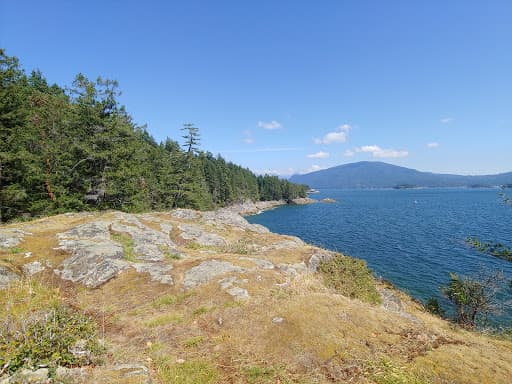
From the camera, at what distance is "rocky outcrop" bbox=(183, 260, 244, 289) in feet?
38.5

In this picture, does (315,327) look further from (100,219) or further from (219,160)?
(219,160)

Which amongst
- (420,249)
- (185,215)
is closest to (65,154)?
(185,215)

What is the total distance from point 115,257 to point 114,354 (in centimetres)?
Answer: 767

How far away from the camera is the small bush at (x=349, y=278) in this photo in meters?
15.6

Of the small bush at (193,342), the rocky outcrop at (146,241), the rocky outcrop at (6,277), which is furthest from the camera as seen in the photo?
the rocky outcrop at (146,241)

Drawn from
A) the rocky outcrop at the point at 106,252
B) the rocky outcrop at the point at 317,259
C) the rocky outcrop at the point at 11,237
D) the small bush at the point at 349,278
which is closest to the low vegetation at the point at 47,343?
the rocky outcrop at the point at 106,252

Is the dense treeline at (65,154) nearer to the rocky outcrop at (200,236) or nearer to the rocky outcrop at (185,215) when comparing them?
the rocky outcrop at (185,215)

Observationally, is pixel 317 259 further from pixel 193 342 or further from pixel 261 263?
pixel 193 342

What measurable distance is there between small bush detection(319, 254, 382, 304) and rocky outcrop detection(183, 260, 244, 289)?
679cm

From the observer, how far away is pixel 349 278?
16.8 metres

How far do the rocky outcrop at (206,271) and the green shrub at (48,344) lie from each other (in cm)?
497

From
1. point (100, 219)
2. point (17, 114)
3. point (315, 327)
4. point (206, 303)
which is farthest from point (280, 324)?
point (17, 114)

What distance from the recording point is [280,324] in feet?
26.8

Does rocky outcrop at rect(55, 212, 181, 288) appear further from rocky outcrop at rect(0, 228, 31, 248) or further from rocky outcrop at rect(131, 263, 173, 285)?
rocky outcrop at rect(0, 228, 31, 248)
